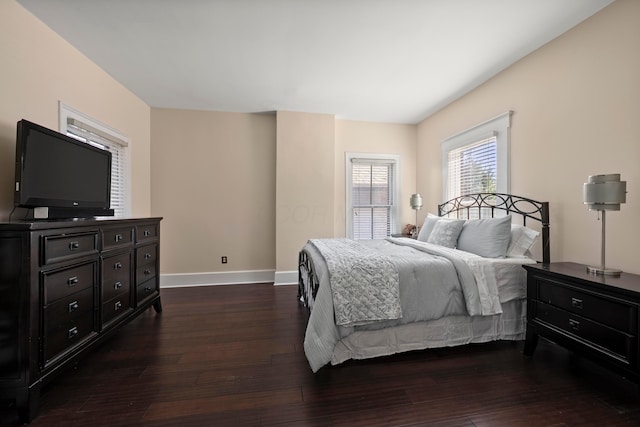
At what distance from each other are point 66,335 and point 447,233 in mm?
3321

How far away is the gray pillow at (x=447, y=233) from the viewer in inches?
113

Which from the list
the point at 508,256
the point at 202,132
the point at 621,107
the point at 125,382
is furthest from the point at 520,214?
the point at 202,132

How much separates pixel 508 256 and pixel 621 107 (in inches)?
53.7

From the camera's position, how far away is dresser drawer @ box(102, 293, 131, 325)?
2.05 m

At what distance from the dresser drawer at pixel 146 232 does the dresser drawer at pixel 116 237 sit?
138mm

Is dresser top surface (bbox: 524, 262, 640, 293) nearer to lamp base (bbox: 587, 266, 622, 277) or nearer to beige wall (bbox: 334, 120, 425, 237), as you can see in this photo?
lamp base (bbox: 587, 266, 622, 277)

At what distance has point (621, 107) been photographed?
1.94 metres

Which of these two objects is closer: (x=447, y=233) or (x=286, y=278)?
(x=447, y=233)

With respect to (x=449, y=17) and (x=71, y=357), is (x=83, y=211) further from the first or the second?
(x=449, y=17)

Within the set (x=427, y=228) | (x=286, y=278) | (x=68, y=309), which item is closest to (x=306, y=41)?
(x=427, y=228)

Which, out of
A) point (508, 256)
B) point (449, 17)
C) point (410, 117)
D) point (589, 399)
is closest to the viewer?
point (589, 399)

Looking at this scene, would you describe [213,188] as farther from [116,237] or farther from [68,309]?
[68,309]

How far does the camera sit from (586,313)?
1681 mm

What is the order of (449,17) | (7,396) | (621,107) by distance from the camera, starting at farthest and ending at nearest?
1. (449,17)
2. (621,107)
3. (7,396)
